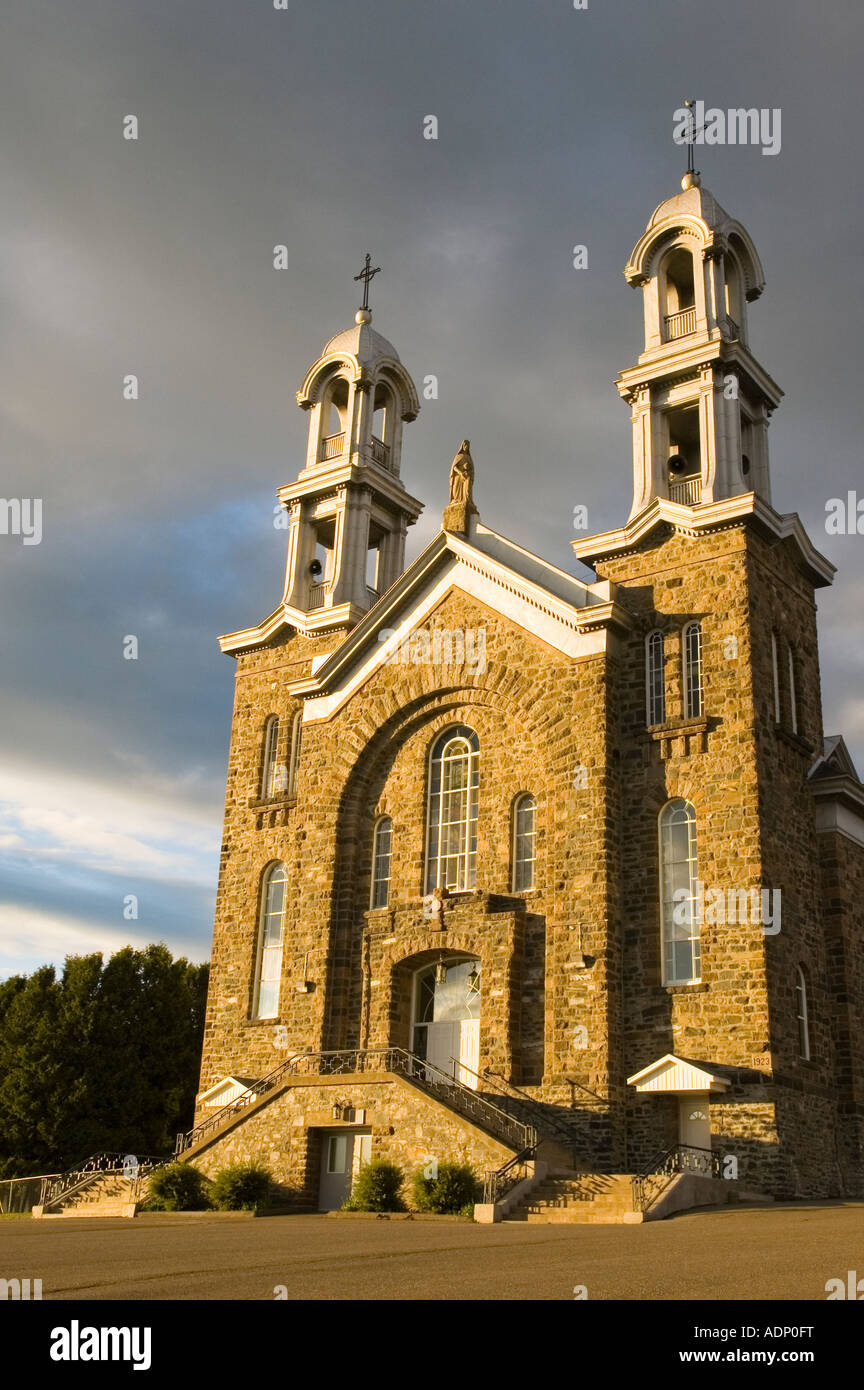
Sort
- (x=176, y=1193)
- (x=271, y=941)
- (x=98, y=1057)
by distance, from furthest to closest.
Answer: (x=98, y=1057) < (x=271, y=941) < (x=176, y=1193)

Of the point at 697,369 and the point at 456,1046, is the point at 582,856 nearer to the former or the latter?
the point at 456,1046

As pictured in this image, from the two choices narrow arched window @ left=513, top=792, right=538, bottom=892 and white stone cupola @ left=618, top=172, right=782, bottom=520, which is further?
white stone cupola @ left=618, top=172, right=782, bottom=520

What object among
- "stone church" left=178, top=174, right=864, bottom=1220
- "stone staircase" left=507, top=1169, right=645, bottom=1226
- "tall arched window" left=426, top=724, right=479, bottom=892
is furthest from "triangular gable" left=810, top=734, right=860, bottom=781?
"stone staircase" left=507, top=1169, right=645, bottom=1226

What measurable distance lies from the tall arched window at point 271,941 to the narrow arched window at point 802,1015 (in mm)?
12688

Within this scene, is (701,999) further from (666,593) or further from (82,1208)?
(82,1208)

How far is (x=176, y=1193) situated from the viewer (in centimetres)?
2447

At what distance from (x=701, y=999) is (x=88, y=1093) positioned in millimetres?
24806

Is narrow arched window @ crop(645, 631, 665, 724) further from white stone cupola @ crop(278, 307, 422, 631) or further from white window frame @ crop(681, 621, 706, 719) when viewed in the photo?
white stone cupola @ crop(278, 307, 422, 631)

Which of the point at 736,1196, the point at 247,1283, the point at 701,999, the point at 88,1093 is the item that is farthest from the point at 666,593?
the point at 88,1093

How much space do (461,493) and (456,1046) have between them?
1381cm

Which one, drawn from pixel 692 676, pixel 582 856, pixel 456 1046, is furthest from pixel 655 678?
pixel 456 1046

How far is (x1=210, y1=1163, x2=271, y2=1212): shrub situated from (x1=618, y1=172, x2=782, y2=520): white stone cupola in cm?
1721

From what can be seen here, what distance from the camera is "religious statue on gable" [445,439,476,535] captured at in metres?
32.3

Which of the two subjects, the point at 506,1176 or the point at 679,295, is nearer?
the point at 506,1176
